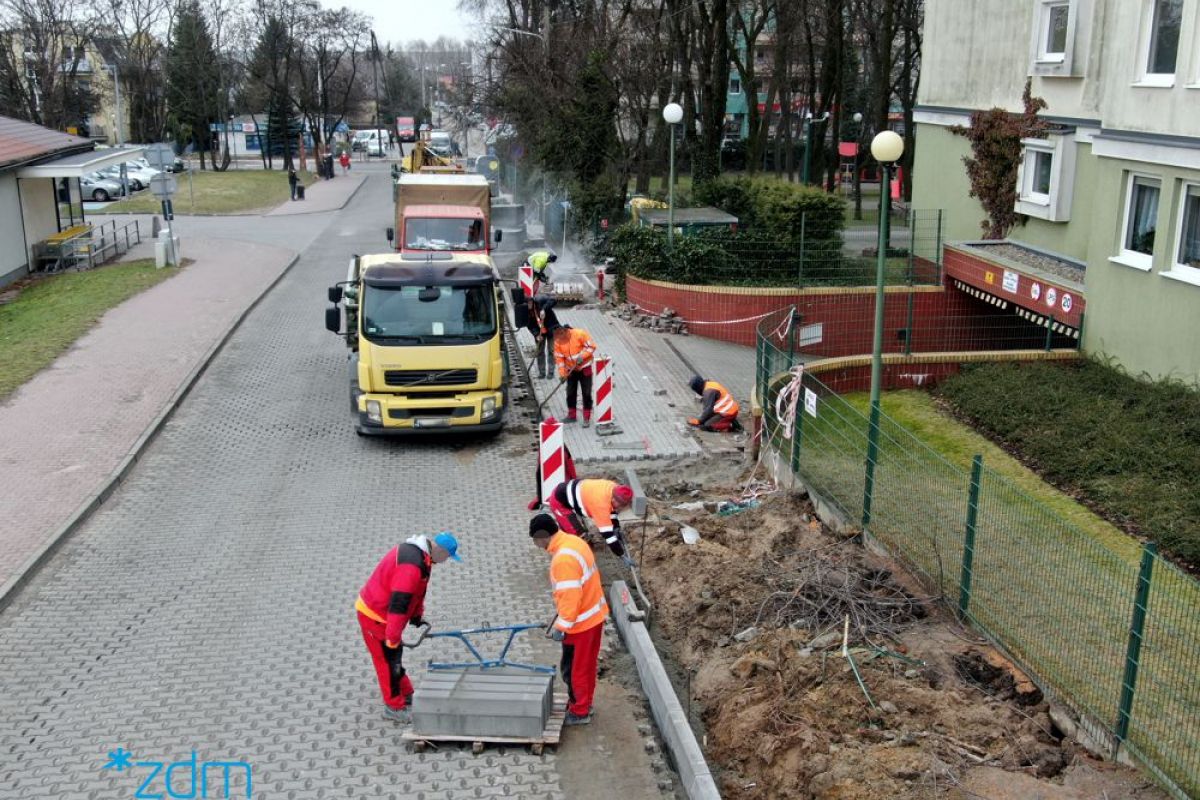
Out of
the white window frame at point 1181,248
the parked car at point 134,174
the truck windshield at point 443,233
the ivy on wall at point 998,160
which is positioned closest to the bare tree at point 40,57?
the parked car at point 134,174

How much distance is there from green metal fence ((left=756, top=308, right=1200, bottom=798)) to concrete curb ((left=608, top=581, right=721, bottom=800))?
241cm

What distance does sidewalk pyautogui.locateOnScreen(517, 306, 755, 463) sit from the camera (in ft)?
47.4

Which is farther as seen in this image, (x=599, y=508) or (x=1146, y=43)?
(x=1146, y=43)

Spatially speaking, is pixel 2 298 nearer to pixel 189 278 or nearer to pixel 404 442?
pixel 189 278

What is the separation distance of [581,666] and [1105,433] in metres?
8.25

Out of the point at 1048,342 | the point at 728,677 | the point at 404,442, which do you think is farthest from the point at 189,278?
the point at 728,677

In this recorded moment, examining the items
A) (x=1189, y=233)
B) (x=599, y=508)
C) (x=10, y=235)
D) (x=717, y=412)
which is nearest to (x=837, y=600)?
(x=599, y=508)

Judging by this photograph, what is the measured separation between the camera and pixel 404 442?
14906 mm

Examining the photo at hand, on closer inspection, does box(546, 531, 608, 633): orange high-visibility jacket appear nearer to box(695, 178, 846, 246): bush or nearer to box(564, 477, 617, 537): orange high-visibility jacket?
box(564, 477, 617, 537): orange high-visibility jacket

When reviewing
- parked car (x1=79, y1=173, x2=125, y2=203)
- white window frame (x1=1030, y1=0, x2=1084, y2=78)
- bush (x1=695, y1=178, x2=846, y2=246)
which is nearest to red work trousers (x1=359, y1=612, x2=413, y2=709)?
white window frame (x1=1030, y1=0, x2=1084, y2=78)

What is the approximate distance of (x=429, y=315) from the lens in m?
14.6

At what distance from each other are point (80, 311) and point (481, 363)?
1236 centimetres

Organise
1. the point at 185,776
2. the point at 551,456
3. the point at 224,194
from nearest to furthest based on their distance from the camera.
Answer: the point at 185,776
the point at 551,456
the point at 224,194

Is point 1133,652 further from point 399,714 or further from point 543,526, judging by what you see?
point 399,714
